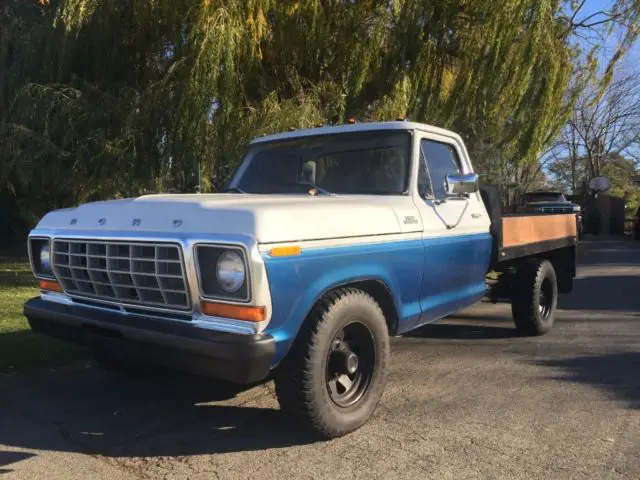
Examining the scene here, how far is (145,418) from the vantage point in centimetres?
423

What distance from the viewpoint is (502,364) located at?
549 centimetres

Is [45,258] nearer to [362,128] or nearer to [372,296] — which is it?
[372,296]

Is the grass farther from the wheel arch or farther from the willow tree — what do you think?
the wheel arch

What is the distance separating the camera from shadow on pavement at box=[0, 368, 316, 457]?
377cm

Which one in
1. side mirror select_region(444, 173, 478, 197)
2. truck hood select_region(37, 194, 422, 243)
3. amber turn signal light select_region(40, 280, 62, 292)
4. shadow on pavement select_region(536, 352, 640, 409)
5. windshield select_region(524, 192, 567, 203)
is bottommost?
shadow on pavement select_region(536, 352, 640, 409)

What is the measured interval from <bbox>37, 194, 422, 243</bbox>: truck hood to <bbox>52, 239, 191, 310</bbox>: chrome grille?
0.11m

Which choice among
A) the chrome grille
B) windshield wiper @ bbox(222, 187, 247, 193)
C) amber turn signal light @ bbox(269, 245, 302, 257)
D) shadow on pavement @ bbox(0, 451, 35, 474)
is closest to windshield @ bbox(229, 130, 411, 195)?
windshield wiper @ bbox(222, 187, 247, 193)

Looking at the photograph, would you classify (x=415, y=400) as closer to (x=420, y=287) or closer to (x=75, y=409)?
(x=420, y=287)

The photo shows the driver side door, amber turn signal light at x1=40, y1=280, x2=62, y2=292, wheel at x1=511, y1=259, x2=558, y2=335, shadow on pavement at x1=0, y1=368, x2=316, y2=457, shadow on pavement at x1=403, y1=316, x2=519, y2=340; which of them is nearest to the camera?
shadow on pavement at x1=0, y1=368, x2=316, y2=457

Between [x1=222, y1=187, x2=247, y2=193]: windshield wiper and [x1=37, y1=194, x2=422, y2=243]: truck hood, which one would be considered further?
[x1=222, y1=187, x2=247, y2=193]: windshield wiper

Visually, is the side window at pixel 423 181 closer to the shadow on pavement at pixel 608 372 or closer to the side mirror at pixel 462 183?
the side mirror at pixel 462 183

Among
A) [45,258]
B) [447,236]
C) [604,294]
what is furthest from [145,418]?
[604,294]

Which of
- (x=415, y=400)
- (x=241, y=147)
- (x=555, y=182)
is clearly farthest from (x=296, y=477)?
(x=555, y=182)

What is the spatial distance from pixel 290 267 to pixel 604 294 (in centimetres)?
826
